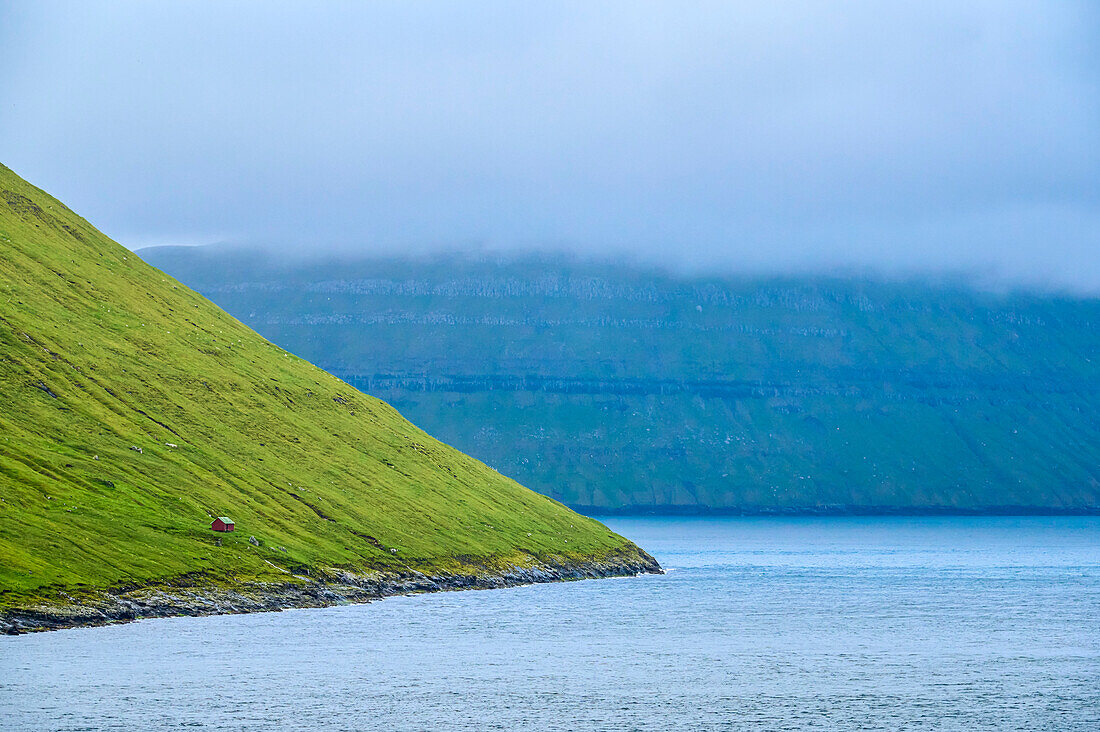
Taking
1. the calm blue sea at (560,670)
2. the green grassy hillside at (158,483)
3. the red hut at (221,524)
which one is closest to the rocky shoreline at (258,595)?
the green grassy hillside at (158,483)

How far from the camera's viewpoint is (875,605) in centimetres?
16600

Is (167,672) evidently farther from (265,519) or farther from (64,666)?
(265,519)

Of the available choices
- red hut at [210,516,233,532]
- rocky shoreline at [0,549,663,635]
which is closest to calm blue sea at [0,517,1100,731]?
rocky shoreline at [0,549,663,635]

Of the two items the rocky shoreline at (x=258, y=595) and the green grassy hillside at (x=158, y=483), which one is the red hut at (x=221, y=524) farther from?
the rocky shoreline at (x=258, y=595)

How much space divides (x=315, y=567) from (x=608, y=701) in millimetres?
68931

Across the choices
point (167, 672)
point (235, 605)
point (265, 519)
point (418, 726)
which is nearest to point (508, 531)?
point (265, 519)

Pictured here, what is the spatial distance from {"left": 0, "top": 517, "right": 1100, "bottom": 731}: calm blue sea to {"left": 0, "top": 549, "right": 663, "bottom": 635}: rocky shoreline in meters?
2.85

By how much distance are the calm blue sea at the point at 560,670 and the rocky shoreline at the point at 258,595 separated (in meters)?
2.85

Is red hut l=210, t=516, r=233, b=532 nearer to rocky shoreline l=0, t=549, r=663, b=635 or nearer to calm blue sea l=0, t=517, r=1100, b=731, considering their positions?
rocky shoreline l=0, t=549, r=663, b=635

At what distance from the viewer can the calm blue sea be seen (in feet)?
261

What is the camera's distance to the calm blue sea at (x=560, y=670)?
79.6 metres

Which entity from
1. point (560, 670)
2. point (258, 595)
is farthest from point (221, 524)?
point (560, 670)

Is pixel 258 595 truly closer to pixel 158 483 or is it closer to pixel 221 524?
pixel 221 524

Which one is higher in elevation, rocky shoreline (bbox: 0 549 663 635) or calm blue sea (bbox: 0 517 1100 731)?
rocky shoreline (bbox: 0 549 663 635)
